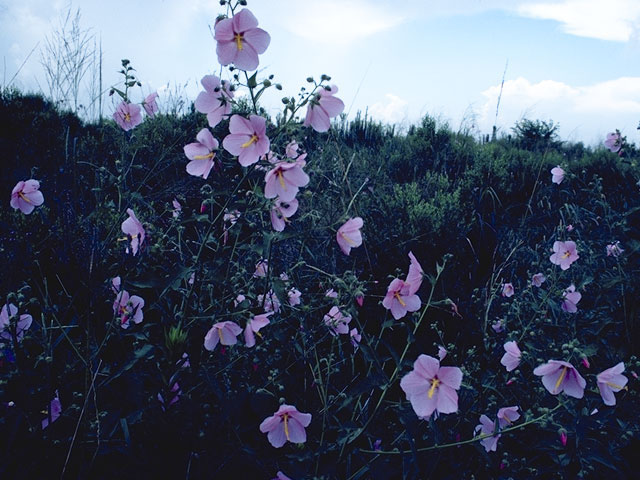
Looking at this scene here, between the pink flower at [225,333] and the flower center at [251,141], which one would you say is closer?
the flower center at [251,141]

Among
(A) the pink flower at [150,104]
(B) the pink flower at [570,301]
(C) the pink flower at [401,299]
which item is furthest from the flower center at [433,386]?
(A) the pink flower at [150,104]

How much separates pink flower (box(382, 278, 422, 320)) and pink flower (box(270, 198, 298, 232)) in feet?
1.25

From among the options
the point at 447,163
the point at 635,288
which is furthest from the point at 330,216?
the point at 447,163

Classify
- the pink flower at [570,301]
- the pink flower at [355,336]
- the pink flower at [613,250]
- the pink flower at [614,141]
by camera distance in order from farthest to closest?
the pink flower at [614,141] → the pink flower at [613,250] → the pink flower at [570,301] → the pink flower at [355,336]

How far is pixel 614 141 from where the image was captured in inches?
127

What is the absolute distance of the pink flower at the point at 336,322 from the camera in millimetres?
1677

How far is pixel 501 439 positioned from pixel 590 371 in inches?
26.8

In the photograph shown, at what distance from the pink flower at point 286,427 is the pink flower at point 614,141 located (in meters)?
2.90

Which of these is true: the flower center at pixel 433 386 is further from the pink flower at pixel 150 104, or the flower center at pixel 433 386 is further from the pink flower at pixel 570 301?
the pink flower at pixel 150 104

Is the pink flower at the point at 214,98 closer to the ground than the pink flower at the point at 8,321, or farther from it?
farther from it

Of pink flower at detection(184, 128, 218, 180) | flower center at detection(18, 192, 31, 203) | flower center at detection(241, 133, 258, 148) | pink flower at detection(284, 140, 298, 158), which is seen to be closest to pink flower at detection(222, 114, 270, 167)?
flower center at detection(241, 133, 258, 148)

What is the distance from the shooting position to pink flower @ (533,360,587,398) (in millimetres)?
1367

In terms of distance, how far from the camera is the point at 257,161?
1.23 m

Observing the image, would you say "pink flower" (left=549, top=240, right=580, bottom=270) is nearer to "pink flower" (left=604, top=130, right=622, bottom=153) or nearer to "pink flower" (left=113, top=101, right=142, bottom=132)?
"pink flower" (left=604, top=130, right=622, bottom=153)
